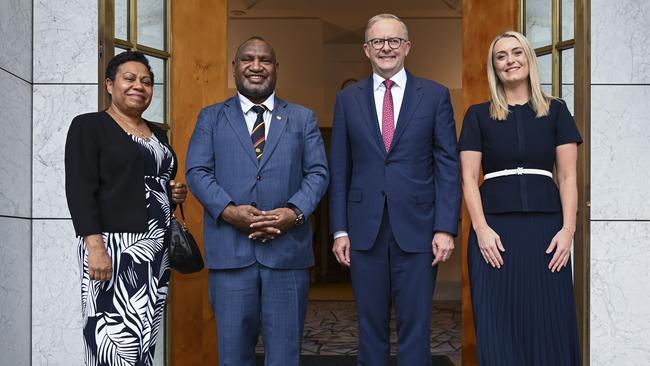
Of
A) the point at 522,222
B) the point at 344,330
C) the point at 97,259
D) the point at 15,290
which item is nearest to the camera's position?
the point at 97,259

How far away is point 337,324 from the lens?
7016mm

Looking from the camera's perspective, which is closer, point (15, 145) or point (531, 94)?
point (531, 94)

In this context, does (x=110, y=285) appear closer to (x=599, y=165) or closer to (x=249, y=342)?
(x=249, y=342)

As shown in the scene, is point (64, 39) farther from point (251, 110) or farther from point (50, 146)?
point (251, 110)

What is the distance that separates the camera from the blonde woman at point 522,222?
2.77 meters

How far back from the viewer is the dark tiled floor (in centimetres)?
568

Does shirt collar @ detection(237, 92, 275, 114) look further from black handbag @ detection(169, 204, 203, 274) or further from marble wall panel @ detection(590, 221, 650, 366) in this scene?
marble wall panel @ detection(590, 221, 650, 366)

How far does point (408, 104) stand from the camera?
10.1 ft

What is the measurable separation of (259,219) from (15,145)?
1379mm

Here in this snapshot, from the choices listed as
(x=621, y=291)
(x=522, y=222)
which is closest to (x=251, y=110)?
(x=522, y=222)

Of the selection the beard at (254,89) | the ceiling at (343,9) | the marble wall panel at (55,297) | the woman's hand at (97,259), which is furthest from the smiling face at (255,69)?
the ceiling at (343,9)

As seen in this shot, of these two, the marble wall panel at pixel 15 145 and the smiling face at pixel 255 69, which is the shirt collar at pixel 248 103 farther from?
the marble wall panel at pixel 15 145

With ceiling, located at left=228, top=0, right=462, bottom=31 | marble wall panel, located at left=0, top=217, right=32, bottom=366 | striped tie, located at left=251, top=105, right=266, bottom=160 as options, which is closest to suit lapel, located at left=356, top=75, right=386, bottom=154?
striped tie, located at left=251, top=105, right=266, bottom=160

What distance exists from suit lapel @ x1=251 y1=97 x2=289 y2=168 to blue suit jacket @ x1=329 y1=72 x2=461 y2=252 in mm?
258
